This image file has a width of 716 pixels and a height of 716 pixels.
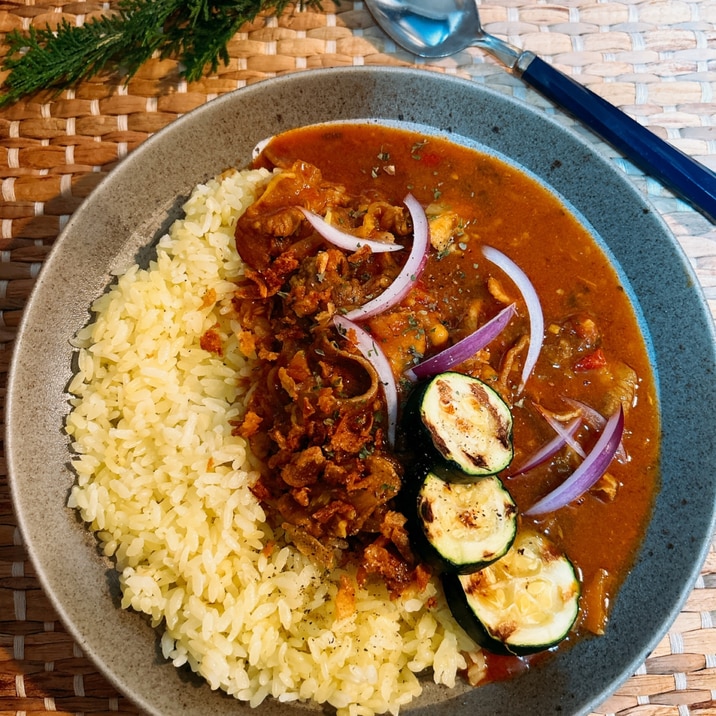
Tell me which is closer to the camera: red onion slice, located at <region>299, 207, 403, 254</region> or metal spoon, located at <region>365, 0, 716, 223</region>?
red onion slice, located at <region>299, 207, 403, 254</region>

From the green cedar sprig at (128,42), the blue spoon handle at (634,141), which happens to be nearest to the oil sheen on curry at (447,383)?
the blue spoon handle at (634,141)

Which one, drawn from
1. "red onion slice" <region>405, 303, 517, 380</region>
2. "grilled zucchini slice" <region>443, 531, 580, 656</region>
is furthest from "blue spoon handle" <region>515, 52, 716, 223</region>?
"grilled zucchini slice" <region>443, 531, 580, 656</region>

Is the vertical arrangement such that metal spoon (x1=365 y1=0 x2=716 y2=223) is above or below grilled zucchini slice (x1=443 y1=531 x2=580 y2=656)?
above

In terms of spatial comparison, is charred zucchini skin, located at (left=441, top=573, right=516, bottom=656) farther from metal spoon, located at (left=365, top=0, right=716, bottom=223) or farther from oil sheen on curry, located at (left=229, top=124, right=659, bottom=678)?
metal spoon, located at (left=365, top=0, right=716, bottom=223)

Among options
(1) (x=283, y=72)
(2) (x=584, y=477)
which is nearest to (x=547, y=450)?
(2) (x=584, y=477)

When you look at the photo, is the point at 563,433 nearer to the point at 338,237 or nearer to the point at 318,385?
the point at 318,385

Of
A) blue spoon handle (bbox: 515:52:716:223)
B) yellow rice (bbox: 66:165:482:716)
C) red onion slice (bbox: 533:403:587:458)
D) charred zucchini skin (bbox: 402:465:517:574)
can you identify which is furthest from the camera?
blue spoon handle (bbox: 515:52:716:223)

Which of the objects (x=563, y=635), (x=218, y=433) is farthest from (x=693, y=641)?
(x=218, y=433)

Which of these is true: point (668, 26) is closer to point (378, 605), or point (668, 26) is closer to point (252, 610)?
point (378, 605)
